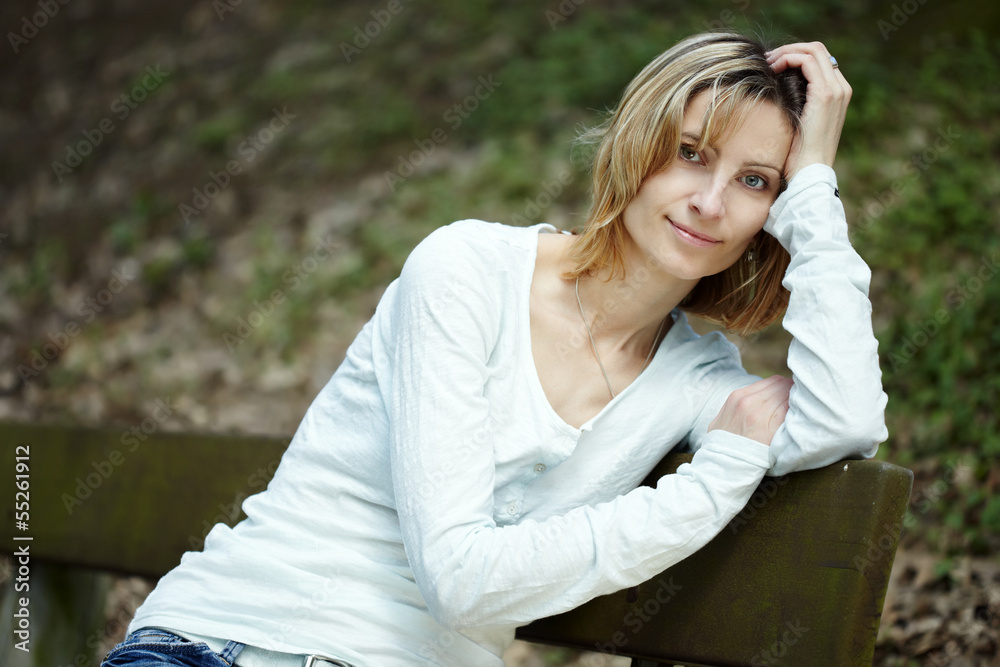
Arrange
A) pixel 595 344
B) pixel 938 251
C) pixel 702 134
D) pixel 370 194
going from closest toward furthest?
pixel 702 134 → pixel 595 344 → pixel 938 251 → pixel 370 194

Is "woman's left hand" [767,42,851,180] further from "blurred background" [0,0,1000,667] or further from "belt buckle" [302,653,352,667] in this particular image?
"blurred background" [0,0,1000,667]

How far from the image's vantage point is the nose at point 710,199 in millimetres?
1629

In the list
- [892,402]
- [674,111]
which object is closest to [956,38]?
[892,402]

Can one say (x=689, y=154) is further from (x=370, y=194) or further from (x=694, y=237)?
(x=370, y=194)

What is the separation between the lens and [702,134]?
5.32ft

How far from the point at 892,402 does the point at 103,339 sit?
446cm

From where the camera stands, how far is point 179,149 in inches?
270

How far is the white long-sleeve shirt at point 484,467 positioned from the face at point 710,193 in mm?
66

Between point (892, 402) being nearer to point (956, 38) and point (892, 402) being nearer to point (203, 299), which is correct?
point (956, 38)

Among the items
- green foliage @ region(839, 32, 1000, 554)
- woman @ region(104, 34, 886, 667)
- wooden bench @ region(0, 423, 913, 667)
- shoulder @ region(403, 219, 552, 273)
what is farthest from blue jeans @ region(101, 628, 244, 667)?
green foliage @ region(839, 32, 1000, 554)

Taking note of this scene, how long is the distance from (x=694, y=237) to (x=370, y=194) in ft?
14.5

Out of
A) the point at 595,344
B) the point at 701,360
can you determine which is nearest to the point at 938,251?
the point at 701,360

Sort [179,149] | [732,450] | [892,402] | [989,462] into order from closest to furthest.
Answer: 1. [732,450]
2. [989,462]
3. [892,402]
4. [179,149]

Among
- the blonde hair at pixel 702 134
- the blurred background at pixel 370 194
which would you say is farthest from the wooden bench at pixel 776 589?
the blurred background at pixel 370 194
